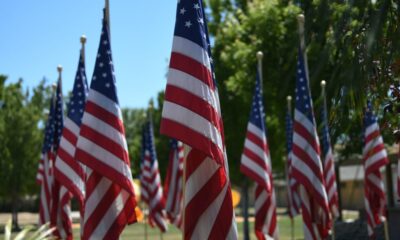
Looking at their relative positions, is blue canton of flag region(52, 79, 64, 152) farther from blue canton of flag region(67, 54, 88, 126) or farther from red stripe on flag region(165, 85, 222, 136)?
red stripe on flag region(165, 85, 222, 136)

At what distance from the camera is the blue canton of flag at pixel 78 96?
1231cm

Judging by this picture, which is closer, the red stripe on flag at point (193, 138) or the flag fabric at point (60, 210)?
the red stripe on flag at point (193, 138)

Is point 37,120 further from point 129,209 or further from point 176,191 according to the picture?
point 129,209

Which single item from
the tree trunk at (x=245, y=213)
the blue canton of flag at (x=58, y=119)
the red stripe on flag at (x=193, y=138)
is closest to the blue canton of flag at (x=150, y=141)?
the tree trunk at (x=245, y=213)

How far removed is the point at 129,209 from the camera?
29.7 ft

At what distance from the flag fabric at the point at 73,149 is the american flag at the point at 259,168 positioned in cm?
374

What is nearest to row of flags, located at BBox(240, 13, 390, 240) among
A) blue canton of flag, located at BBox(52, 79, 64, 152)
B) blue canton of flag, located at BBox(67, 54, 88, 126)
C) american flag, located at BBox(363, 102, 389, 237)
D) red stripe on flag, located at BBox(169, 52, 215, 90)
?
american flag, located at BBox(363, 102, 389, 237)

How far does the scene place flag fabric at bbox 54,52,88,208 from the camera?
11.6 metres

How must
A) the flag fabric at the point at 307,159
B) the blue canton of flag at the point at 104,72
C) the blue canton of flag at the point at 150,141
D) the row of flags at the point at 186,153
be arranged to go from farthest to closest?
the blue canton of flag at the point at 150,141
the flag fabric at the point at 307,159
the blue canton of flag at the point at 104,72
the row of flags at the point at 186,153

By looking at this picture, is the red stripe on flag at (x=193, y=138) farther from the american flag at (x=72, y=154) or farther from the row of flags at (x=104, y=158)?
the american flag at (x=72, y=154)

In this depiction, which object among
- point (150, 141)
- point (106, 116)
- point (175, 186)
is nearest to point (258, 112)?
point (106, 116)

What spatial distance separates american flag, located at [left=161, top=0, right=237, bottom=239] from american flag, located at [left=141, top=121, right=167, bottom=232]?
1544 centimetres

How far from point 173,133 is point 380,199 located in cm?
995

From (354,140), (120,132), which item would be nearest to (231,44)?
(354,140)
